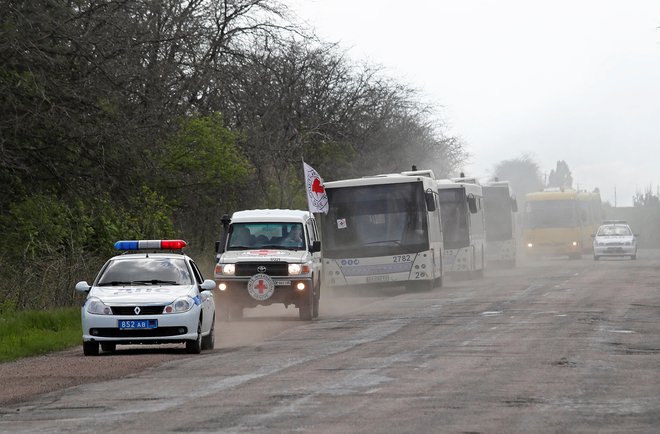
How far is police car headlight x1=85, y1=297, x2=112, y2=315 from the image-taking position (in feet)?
66.9

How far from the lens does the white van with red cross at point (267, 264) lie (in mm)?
27672

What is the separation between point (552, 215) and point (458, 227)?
24285 mm

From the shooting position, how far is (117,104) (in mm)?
32375

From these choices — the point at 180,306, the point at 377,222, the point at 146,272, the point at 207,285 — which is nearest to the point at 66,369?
the point at 180,306

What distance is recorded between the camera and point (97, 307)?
20.5 meters

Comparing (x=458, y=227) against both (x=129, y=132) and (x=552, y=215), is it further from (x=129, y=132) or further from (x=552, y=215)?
(x=552, y=215)

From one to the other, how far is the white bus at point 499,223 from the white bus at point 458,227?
403 inches

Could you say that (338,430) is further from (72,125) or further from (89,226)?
(89,226)

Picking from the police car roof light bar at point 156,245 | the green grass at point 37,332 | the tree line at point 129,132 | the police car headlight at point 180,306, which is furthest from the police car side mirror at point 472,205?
the police car headlight at point 180,306

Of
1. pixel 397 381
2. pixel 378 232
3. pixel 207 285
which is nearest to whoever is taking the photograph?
pixel 397 381

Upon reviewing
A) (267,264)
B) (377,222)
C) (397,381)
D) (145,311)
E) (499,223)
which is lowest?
(397,381)

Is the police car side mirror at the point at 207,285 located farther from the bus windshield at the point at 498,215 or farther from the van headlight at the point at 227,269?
the bus windshield at the point at 498,215

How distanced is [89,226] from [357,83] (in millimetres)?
40459

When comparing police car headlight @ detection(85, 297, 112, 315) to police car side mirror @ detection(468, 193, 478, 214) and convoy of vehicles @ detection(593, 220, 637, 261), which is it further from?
convoy of vehicles @ detection(593, 220, 637, 261)
